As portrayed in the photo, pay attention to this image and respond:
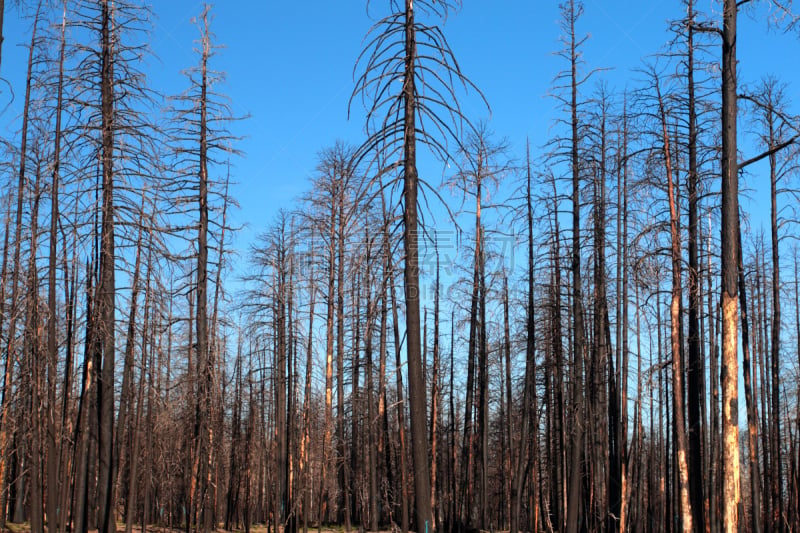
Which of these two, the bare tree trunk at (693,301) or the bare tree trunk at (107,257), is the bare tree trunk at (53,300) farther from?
the bare tree trunk at (693,301)

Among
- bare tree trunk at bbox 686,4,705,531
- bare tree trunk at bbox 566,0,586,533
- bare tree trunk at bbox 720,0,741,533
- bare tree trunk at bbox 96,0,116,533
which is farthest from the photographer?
bare tree trunk at bbox 566,0,586,533

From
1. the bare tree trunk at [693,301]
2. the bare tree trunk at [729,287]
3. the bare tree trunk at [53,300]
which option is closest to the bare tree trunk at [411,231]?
the bare tree trunk at [729,287]

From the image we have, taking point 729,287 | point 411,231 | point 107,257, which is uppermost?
point 107,257

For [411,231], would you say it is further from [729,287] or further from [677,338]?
[677,338]

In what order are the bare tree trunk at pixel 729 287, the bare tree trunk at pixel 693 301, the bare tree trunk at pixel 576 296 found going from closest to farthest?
1. the bare tree trunk at pixel 729 287
2. the bare tree trunk at pixel 693 301
3. the bare tree trunk at pixel 576 296

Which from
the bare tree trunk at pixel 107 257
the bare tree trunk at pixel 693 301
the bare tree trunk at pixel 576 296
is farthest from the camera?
the bare tree trunk at pixel 576 296

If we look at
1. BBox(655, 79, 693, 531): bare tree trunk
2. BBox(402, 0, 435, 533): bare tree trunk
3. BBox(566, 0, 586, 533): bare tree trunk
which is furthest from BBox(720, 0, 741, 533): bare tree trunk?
BBox(566, 0, 586, 533): bare tree trunk

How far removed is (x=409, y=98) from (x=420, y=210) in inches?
60.0

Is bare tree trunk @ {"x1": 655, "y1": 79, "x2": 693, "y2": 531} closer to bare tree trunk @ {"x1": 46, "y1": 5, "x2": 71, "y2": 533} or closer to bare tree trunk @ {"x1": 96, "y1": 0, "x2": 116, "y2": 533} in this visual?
bare tree trunk @ {"x1": 96, "y1": 0, "x2": 116, "y2": 533}

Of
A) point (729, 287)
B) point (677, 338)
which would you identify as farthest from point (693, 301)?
point (729, 287)

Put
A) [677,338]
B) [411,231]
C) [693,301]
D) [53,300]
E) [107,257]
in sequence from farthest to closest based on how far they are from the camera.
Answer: [677,338] → [693,301] → [53,300] → [107,257] → [411,231]

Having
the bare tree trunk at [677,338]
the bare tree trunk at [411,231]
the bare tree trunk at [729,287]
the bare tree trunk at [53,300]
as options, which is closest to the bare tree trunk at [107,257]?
the bare tree trunk at [53,300]

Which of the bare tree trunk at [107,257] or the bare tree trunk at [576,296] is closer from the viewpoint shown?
the bare tree trunk at [107,257]

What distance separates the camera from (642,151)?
16094 mm
